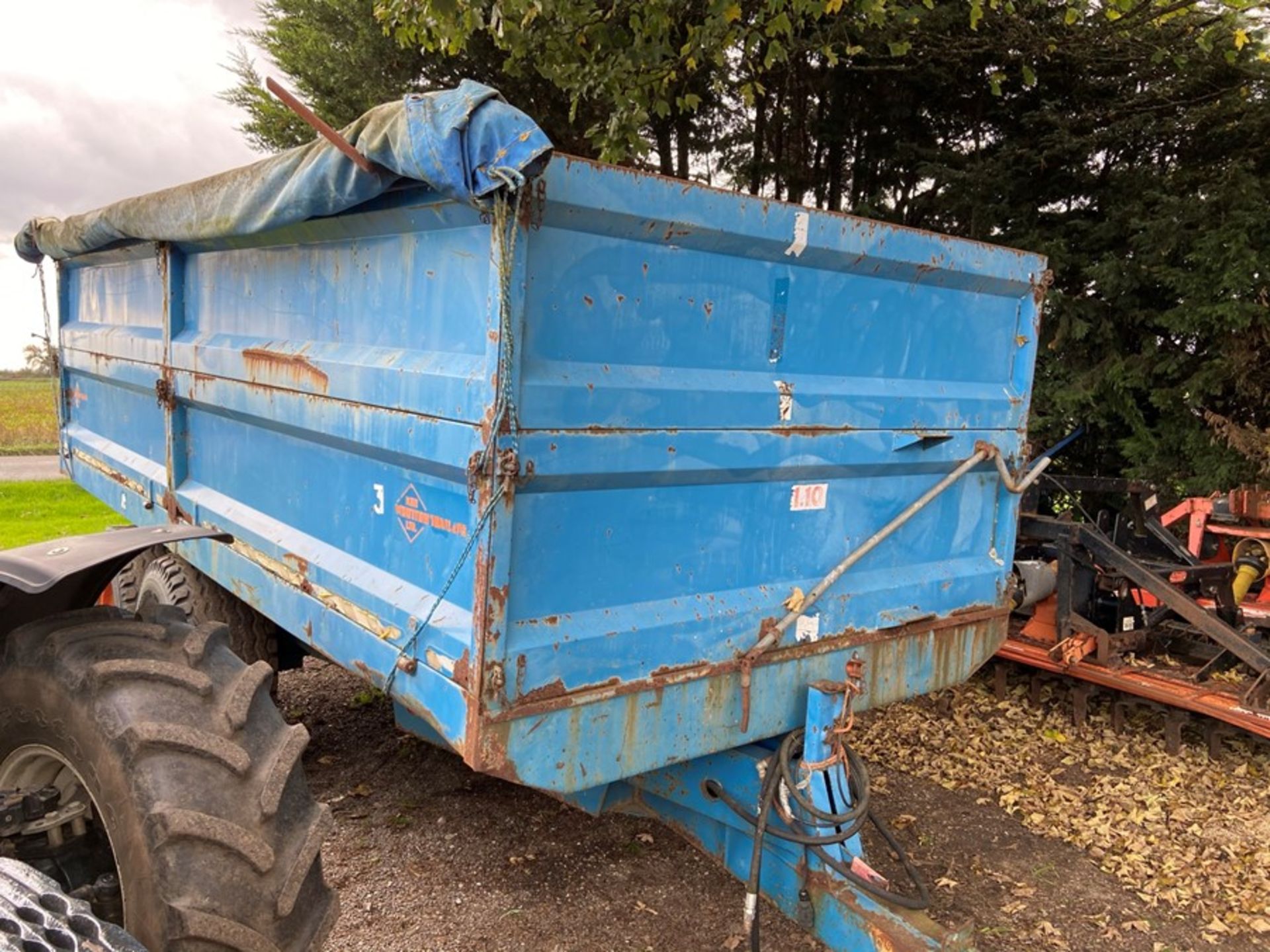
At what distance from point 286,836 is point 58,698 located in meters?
0.60

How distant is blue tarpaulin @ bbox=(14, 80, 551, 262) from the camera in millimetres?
1898

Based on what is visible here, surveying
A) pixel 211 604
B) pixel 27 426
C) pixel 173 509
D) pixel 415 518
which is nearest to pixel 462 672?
pixel 415 518

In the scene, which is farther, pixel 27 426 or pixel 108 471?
pixel 27 426

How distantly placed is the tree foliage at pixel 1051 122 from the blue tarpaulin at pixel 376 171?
7.77 ft

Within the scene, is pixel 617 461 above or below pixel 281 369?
below

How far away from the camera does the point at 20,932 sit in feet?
4.29

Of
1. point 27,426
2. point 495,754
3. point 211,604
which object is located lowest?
point 27,426

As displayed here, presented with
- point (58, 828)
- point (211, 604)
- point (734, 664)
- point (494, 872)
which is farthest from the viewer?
point (211, 604)

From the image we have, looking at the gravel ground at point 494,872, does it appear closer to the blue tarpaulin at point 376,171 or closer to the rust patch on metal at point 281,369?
the rust patch on metal at point 281,369

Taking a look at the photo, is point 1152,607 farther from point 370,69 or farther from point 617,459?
point 370,69

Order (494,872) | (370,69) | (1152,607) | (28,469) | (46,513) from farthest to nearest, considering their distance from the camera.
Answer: (28,469), (46,513), (370,69), (1152,607), (494,872)

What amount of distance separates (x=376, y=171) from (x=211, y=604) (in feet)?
7.43

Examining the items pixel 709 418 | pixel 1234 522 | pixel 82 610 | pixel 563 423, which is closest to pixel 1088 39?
pixel 1234 522

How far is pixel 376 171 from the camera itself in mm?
2250
